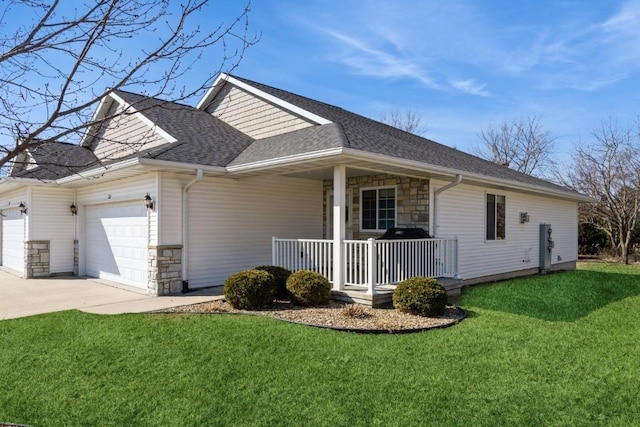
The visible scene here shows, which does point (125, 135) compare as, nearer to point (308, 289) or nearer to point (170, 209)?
→ point (170, 209)

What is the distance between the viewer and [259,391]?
4223 mm

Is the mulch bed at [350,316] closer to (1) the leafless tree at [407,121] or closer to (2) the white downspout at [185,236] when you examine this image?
(2) the white downspout at [185,236]

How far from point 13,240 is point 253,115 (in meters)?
8.97

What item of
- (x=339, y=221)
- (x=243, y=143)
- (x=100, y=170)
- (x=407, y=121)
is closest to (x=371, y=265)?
(x=339, y=221)

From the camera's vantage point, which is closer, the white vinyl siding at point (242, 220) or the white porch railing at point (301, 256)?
the white porch railing at point (301, 256)

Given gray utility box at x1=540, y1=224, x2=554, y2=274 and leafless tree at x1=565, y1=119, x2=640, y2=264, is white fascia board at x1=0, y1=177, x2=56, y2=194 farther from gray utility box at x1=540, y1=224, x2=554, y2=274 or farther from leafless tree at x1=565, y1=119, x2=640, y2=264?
leafless tree at x1=565, y1=119, x2=640, y2=264

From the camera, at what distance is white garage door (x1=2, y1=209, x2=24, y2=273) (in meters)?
13.5

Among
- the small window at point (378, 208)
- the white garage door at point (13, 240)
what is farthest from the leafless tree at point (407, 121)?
the white garage door at point (13, 240)

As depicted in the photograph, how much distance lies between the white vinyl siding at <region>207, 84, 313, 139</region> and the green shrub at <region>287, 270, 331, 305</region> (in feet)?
13.5

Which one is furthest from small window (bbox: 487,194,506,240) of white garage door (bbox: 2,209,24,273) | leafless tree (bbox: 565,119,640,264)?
white garage door (bbox: 2,209,24,273)

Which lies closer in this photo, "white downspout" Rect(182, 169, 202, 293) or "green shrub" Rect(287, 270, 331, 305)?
"green shrub" Rect(287, 270, 331, 305)

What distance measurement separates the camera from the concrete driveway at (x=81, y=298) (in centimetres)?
772

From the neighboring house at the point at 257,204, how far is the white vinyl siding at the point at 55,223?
0.03 m

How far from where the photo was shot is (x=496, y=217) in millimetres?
12641
